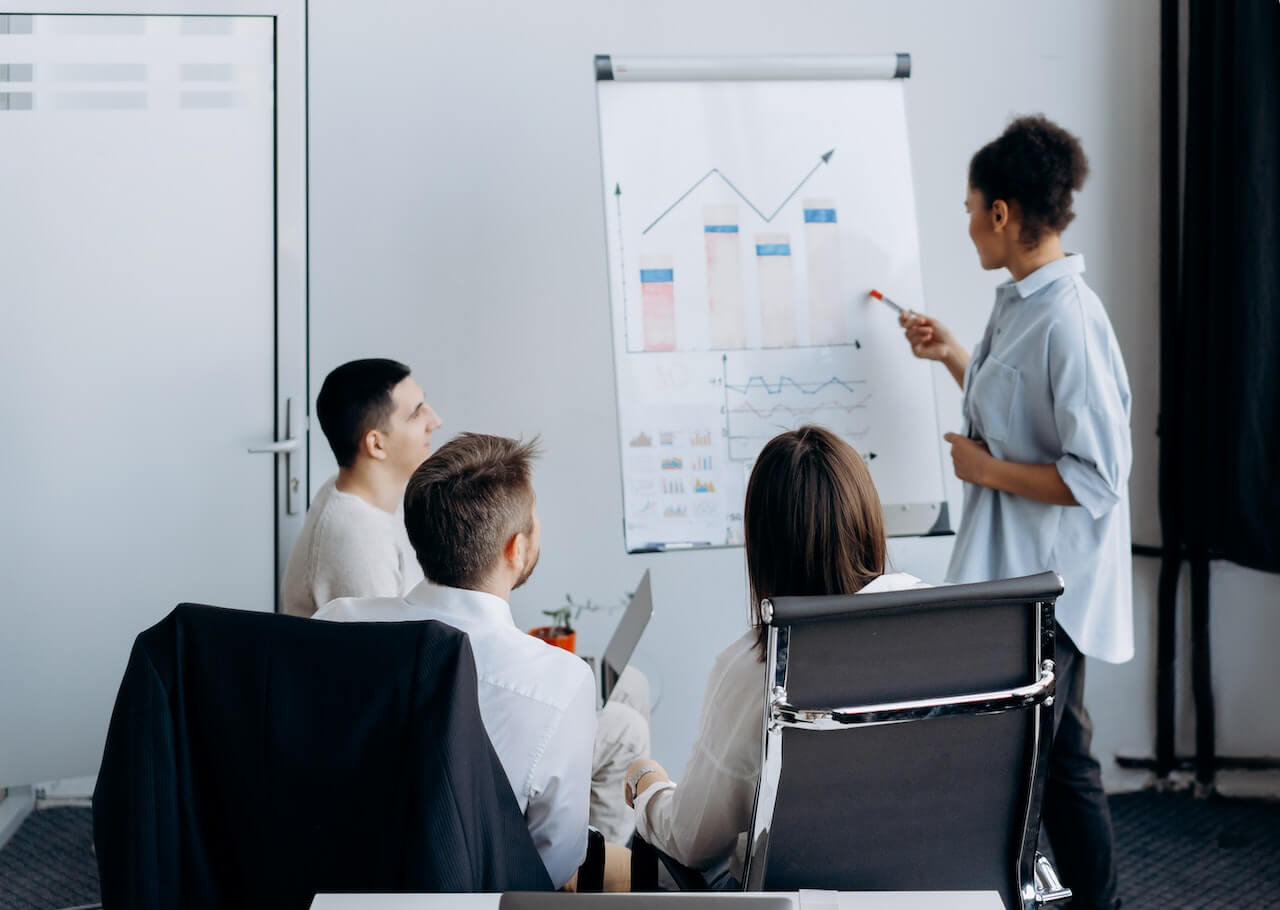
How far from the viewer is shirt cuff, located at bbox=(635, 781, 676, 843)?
134cm

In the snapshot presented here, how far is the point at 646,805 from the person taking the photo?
135 cm

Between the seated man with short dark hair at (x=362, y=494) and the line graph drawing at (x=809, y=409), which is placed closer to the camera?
the seated man with short dark hair at (x=362, y=494)

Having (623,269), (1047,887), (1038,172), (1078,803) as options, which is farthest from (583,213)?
(1047,887)

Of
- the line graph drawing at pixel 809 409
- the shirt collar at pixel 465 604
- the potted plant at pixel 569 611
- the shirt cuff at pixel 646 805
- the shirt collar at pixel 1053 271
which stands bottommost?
the shirt cuff at pixel 646 805

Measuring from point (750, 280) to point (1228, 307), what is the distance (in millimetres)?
1148

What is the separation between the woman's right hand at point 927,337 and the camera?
2.27m

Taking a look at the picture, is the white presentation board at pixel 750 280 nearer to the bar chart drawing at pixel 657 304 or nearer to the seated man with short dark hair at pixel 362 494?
the bar chart drawing at pixel 657 304

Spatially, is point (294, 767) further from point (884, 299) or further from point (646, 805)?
point (884, 299)

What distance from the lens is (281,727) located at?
3.46 ft

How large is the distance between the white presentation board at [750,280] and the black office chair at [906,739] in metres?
1.12

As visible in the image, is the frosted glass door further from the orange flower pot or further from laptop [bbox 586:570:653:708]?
laptop [bbox 586:570:653:708]

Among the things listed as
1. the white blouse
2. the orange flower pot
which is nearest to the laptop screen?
the orange flower pot

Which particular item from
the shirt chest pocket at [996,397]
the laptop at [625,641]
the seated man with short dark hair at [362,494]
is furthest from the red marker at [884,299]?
the seated man with short dark hair at [362,494]

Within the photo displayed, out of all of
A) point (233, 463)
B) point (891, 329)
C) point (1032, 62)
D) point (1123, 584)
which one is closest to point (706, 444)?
point (891, 329)
